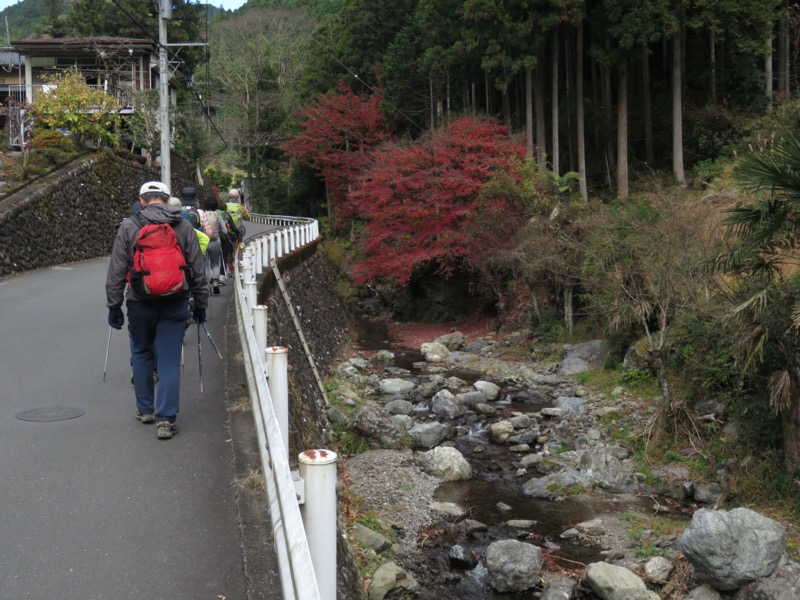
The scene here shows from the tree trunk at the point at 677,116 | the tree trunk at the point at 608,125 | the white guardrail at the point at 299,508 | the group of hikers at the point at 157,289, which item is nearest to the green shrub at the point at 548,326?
the tree trunk at the point at 677,116

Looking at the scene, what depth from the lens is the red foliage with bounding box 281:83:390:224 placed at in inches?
1309

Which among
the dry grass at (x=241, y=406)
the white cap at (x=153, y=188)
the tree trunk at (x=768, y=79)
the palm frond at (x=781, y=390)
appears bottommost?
the palm frond at (x=781, y=390)

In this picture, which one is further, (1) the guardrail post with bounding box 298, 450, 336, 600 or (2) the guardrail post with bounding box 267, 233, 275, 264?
(2) the guardrail post with bounding box 267, 233, 275, 264

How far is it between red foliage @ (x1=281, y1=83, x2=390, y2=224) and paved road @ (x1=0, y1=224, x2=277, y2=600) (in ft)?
82.3

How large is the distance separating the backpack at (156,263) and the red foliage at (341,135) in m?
26.7

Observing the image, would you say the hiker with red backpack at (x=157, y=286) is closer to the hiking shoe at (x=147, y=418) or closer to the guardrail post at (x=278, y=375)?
the hiking shoe at (x=147, y=418)

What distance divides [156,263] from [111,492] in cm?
177

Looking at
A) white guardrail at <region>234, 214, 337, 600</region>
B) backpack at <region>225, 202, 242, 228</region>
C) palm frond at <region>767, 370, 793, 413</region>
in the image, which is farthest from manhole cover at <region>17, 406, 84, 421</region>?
palm frond at <region>767, 370, 793, 413</region>

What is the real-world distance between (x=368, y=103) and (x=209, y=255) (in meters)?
21.3

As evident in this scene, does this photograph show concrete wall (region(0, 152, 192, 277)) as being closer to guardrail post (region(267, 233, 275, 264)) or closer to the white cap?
guardrail post (region(267, 233, 275, 264))

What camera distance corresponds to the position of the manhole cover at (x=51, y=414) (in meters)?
6.75

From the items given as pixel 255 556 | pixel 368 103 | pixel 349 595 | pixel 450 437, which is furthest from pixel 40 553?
pixel 368 103

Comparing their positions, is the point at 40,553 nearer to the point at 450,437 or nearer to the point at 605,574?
the point at 605,574

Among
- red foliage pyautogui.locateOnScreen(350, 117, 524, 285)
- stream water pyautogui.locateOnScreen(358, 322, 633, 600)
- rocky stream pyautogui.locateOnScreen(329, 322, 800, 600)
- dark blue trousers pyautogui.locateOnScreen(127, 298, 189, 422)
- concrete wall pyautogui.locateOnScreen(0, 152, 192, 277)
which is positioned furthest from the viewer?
red foliage pyautogui.locateOnScreen(350, 117, 524, 285)
